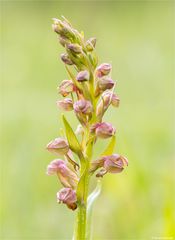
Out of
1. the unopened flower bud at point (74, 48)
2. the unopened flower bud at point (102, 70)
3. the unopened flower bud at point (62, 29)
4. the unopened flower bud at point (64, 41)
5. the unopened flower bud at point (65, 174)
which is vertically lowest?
the unopened flower bud at point (65, 174)

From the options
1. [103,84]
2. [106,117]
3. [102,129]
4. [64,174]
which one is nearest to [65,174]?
[64,174]

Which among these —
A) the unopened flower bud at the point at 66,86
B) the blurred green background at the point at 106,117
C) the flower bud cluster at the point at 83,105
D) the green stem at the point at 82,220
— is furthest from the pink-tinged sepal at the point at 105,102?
the blurred green background at the point at 106,117

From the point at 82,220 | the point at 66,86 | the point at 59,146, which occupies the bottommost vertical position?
the point at 82,220

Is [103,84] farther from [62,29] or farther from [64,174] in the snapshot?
[64,174]

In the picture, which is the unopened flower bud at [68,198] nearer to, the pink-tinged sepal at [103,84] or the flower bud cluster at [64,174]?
the flower bud cluster at [64,174]

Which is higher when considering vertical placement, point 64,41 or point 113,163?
point 64,41

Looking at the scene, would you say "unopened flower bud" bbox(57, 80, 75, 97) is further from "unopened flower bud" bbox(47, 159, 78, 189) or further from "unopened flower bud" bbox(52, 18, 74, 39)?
"unopened flower bud" bbox(47, 159, 78, 189)
